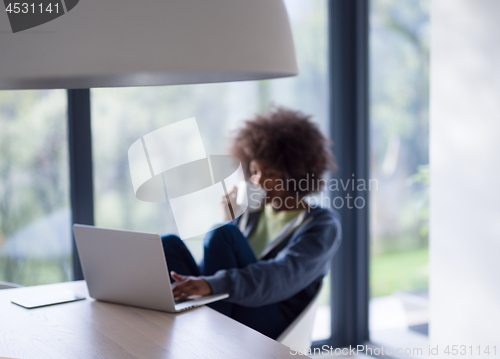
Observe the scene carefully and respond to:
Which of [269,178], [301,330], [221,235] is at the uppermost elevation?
[269,178]

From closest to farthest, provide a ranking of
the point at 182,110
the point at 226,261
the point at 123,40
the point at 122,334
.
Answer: the point at 123,40 < the point at 122,334 < the point at 226,261 < the point at 182,110

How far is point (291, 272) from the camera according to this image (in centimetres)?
168

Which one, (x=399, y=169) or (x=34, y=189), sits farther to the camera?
(x=399, y=169)

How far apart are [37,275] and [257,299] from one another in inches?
44.4

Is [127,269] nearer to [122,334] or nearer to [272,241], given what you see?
[122,334]

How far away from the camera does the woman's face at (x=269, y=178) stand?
2100 mm

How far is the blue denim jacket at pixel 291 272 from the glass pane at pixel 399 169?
27.3 inches

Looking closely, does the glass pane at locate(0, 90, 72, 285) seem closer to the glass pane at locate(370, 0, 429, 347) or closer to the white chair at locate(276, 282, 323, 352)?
the white chair at locate(276, 282, 323, 352)

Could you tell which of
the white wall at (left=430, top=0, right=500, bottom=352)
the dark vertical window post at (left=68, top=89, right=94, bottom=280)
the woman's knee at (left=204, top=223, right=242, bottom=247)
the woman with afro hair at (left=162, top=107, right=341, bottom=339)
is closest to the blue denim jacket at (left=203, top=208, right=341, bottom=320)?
the woman with afro hair at (left=162, top=107, right=341, bottom=339)

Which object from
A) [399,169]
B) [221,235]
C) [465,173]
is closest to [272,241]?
[221,235]

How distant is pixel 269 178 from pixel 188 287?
815mm

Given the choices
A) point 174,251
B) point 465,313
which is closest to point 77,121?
point 174,251

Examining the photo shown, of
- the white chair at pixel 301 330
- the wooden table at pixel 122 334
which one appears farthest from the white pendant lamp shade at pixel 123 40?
the white chair at pixel 301 330

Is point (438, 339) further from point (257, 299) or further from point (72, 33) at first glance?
point (72, 33)
